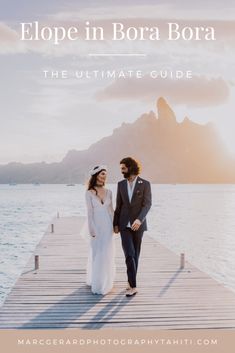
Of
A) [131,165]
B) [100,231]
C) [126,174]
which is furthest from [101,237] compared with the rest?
[131,165]

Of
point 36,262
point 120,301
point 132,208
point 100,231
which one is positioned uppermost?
point 132,208

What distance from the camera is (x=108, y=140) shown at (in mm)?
158750

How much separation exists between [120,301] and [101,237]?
3.01 ft

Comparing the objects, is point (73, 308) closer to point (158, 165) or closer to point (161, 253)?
point (161, 253)

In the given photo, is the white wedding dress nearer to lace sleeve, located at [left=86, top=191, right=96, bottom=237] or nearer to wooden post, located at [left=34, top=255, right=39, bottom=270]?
lace sleeve, located at [left=86, top=191, right=96, bottom=237]

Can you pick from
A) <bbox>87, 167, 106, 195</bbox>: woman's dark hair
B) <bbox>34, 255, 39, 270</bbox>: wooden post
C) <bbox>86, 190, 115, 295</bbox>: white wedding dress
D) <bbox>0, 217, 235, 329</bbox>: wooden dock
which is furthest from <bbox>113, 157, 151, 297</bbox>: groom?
<bbox>34, 255, 39, 270</bbox>: wooden post

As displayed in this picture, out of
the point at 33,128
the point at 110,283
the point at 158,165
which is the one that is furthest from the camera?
the point at 158,165

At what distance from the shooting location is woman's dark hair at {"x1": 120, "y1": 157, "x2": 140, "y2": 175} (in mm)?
7293

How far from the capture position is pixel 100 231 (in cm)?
788

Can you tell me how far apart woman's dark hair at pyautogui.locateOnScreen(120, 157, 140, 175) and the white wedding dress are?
0.61m

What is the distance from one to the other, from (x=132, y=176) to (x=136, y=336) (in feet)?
7.11

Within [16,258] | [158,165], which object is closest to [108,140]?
[158,165]

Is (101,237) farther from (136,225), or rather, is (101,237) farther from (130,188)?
(130,188)

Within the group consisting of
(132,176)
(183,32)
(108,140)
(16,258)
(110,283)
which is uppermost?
(108,140)
